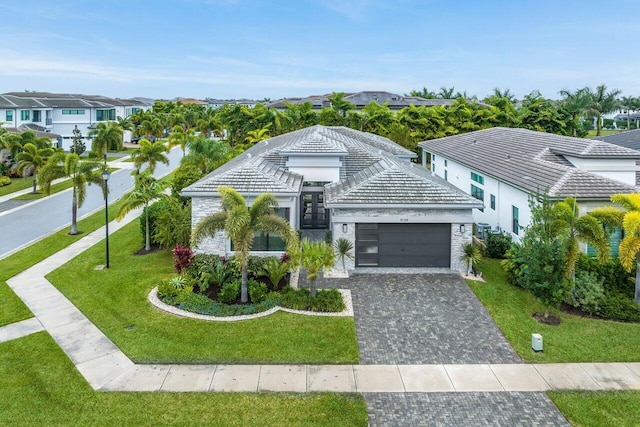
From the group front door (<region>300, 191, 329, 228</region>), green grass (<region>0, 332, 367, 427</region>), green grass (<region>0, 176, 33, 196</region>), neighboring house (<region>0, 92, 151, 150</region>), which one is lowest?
green grass (<region>0, 332, 367, 427</region>)

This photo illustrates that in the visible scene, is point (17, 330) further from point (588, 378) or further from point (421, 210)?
point (588, 378)

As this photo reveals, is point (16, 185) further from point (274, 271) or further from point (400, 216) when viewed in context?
point (400, 216)

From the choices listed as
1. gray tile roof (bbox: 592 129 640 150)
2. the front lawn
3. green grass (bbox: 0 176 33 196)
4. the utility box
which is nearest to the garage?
the front lawn

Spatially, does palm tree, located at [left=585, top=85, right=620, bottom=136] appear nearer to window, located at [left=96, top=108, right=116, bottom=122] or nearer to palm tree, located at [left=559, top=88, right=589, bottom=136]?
palm tree, located at [left=559, top=88, right=589, bottom=136]

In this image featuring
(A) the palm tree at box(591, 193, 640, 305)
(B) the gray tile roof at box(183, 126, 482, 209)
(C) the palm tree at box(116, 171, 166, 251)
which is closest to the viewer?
(A) the palm tree at box(591, 193, 640, 305)

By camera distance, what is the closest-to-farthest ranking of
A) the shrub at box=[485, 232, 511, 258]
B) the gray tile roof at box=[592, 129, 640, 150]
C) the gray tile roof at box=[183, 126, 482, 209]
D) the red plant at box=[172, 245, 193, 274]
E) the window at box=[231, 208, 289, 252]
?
the red plant at box=[172, 245, 193, 274] → the gray tile roof at box=[183, 126, 482, 209] → the window at box=[231, 208, 289, 252] → the shrub at box=[485, 232, 511, 258] → the gray tile roof at box=[592, 129, 640, 150]
